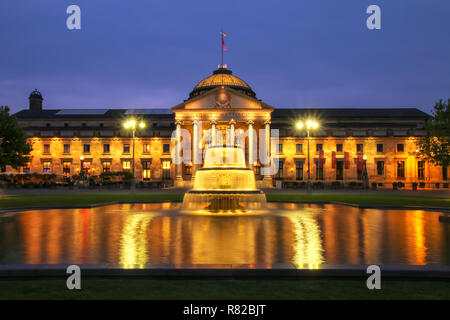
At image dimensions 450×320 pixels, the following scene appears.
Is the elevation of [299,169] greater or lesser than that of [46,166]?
lesser

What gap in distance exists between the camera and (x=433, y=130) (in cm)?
3941

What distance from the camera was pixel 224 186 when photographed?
20766 millimetres

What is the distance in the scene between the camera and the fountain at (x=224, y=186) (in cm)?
1914

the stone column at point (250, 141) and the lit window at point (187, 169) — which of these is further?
the lit window at point (187, 169)

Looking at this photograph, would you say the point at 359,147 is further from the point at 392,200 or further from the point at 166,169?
the point at 392,200

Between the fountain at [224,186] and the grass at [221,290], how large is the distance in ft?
40.5

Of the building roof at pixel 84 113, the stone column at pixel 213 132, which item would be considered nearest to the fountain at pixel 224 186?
the stone column at pixel 213 132

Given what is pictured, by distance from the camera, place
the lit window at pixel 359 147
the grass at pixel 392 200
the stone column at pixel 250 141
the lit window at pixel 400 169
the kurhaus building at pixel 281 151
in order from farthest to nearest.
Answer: the lit window at pixel 359 147 → the lit window at pixel 400 169 → the kurhaus building at pixel 281 151 → the stone column at pixel 250 141 → the grass at pixel 392 200

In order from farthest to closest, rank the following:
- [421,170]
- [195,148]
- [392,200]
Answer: [421,170]
[195,148]
[392,200]

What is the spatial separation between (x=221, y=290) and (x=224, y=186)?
48.2 feet

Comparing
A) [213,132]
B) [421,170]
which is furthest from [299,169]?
[421,170]

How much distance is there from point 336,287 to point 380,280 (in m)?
1.01

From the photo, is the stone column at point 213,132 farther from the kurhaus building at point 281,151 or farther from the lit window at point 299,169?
the lit window at point 299,169
